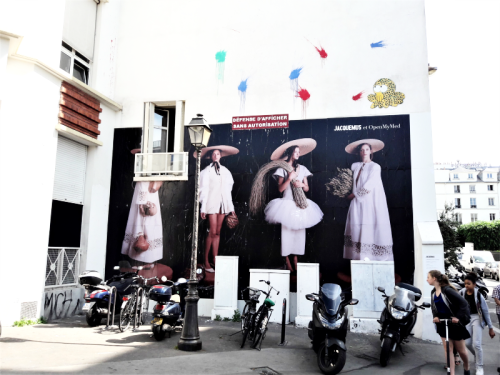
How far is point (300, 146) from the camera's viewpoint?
1084cm

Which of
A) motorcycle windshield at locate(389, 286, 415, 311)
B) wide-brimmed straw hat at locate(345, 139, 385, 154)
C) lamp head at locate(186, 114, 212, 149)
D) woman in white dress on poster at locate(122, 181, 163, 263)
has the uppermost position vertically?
wide-brimmed straw hat at locate(345, 139, 385, 154)

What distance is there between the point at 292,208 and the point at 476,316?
16.9 ft

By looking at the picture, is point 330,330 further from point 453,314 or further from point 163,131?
point 163,131

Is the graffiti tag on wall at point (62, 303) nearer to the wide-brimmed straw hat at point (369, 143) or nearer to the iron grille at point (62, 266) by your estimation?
the iron grille at point (62, 266)

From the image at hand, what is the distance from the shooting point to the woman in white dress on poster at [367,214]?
994cm

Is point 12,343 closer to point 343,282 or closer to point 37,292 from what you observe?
point 37,292

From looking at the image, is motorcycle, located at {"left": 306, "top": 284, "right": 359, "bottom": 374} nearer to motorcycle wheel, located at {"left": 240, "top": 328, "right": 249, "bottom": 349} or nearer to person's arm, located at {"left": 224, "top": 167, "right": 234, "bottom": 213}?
motorcycle wheel, located at {"left": 240, "top": 328, "right": 249, "bottom": 349}

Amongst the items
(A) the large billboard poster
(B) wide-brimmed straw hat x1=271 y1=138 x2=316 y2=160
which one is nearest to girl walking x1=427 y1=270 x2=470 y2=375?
(A) the large billboard poster

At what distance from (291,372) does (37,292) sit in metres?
6.10

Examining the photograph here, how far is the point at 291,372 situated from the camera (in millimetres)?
6016

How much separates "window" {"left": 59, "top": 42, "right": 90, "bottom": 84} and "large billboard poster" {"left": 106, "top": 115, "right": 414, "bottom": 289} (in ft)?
8.16

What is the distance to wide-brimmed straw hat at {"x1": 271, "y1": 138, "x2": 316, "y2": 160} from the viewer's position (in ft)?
35.4

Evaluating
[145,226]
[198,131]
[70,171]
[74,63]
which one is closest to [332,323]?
[198,131]

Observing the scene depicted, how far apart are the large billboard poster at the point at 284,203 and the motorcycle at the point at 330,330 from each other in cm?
398
